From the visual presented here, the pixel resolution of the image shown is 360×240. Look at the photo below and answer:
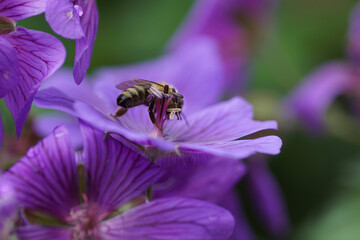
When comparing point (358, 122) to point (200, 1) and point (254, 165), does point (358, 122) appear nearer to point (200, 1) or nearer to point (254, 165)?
point (254, 165)

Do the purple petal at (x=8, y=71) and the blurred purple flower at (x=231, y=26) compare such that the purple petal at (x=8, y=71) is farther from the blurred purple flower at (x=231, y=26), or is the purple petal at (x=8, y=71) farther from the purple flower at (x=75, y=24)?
the blurred purple flower at (x=231, y=26)

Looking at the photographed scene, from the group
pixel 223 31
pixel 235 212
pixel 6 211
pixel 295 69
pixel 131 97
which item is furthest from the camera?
pixel 295 69

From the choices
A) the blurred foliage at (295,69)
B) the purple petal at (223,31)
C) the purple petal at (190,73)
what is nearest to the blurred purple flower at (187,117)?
the purple petal at (190,73)

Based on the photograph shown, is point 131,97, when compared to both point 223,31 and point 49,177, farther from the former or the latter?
point 223,31

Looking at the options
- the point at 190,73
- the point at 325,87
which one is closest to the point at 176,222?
the point at 190,73

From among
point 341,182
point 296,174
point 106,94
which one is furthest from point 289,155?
point 106,94

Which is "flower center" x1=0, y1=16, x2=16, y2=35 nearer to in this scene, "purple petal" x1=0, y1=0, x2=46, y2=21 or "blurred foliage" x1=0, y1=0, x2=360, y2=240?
"purple petal" x1=0, y1=0, x2=46, y2=21

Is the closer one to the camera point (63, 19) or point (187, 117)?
point (63, 19)
